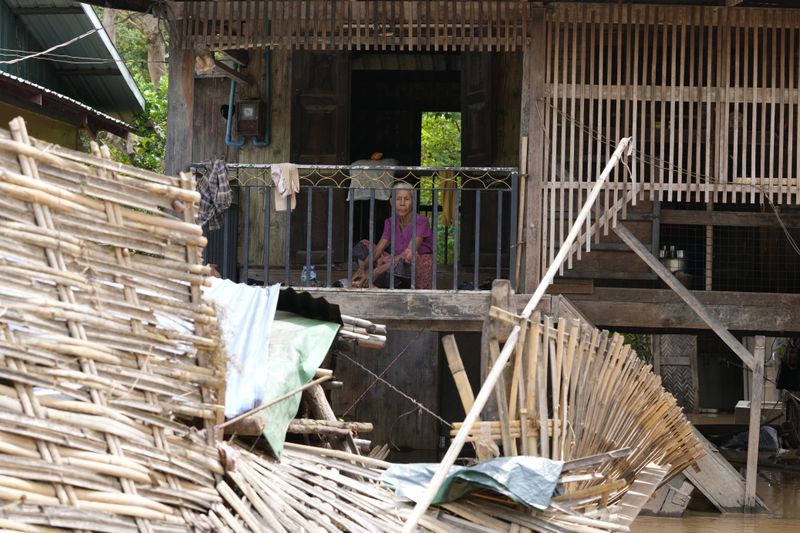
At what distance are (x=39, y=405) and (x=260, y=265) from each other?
22.1 ft

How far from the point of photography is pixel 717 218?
35.0 feet

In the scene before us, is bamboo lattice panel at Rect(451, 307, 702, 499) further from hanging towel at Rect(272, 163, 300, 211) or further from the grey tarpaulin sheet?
hanging towel at Rect(272, 163, 300, 211)

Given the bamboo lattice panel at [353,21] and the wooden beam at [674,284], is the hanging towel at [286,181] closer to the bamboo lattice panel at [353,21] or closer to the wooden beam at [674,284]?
the bamboo lattice panel at [353,21]

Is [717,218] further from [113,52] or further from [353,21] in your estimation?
[113,52]

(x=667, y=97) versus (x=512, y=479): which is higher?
(x=667, y=97)

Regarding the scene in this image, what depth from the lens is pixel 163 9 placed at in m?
9.34

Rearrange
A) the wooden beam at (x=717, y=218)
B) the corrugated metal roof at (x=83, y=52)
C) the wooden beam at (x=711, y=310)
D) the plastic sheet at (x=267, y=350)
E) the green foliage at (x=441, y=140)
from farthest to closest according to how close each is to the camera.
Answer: the green foliage at (x=441, y=140) → the corrugated metal roof at (x=83, y=52) → the wooden beam at (x=717, y=218) → the wooden beam at (x=711, y=310) → the plastic sheet at (x=267, y=350)

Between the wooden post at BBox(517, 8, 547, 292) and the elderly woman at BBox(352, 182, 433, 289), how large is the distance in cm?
101

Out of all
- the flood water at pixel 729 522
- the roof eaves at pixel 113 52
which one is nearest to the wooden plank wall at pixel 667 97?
the flood water at pixel 729 522

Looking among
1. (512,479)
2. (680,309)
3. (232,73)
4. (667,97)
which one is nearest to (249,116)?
(232,73)

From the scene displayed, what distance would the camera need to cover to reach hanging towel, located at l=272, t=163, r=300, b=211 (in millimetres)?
9352

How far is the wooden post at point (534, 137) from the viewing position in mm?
9180

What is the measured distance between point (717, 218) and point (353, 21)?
3.89 m

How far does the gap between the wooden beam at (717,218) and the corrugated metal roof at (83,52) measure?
22.9 feet
